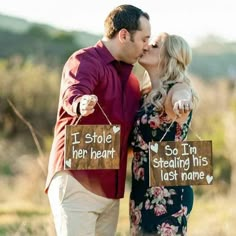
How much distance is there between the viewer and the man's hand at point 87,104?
16.9ft

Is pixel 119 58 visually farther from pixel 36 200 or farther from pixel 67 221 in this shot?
pixel 36 200

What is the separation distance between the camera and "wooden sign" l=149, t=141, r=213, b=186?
5.46m

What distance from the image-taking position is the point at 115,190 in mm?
5641

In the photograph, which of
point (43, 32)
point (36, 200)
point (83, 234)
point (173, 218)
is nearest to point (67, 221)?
point (83, 234)

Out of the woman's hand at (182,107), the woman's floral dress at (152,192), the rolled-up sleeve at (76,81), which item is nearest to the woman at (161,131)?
the woman's floral dress at (152,192)

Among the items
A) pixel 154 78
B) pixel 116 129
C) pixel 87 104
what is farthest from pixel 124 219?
pixel 87 104

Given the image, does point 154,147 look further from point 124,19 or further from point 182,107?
point 124,19

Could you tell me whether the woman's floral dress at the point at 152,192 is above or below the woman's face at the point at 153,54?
below

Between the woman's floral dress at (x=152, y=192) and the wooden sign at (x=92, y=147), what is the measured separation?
0.97 feet

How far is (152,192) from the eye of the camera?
5676 mm

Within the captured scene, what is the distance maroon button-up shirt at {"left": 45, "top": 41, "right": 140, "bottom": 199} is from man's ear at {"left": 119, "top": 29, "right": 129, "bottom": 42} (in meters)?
0.10

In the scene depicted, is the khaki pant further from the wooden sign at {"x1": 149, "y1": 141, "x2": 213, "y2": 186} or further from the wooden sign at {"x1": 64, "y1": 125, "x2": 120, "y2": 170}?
the wooden sign at {"x1": 149, "y1": 141, "x2": 213, "y2": 186}

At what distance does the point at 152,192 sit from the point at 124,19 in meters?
0.87

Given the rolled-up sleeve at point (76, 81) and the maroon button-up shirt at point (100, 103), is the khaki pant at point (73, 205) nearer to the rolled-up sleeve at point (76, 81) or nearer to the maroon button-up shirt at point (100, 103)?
the maroon button-up shirt at point (100, 103)
